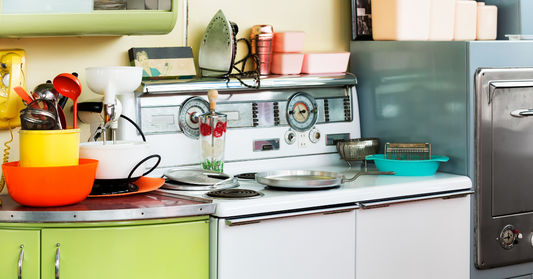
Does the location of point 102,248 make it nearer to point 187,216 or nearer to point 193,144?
point 187,216

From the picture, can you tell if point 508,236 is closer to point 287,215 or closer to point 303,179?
point 303,179

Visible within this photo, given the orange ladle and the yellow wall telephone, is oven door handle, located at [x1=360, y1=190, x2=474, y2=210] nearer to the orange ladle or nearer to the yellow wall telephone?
the orange ladle

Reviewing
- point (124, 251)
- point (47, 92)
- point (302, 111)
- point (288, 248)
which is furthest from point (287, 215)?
point (47, 92)

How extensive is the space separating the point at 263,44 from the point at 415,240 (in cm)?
103

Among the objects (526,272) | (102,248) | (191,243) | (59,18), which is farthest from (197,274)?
(526,272)

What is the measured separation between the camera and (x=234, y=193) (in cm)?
198

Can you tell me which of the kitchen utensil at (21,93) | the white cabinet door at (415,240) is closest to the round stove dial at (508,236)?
the white cabinet door at (415,240)

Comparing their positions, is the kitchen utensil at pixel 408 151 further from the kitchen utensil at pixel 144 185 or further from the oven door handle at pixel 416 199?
the kitchen utensil at pixel 144 185

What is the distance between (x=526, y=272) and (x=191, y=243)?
4.80 feet

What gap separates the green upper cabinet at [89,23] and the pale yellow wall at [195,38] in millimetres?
219

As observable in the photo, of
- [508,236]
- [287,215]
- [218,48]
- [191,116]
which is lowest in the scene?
[508,236]

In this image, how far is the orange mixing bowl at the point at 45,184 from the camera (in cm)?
179

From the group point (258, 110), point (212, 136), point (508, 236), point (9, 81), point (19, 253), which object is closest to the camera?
point (19, 253)

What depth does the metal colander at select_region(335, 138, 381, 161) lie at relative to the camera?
8.38 ft
